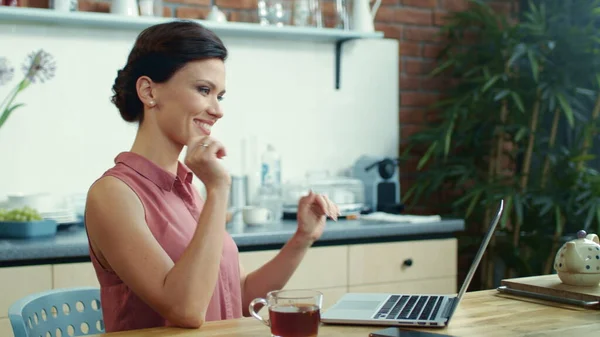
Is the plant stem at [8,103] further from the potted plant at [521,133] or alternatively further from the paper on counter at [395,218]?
the potted plant at [521,133]

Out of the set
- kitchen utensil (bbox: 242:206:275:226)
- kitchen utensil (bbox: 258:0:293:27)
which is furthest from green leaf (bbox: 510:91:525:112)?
kitchen utensil (bbox: 242:206:275:226)

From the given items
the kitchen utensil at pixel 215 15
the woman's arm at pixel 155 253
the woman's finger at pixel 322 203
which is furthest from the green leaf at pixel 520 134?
the woman's arm at pixel 155 253

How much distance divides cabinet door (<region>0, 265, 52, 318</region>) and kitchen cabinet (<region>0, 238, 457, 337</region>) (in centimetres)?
8

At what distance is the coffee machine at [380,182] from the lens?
3.75 meters

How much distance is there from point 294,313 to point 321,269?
1.79 m

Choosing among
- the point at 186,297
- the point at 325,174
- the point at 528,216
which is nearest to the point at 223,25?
the point at 325,174

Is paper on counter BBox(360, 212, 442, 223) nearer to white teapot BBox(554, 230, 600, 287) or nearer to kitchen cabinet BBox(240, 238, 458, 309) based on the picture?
kitchen cabinet BBox(240, 238, 458, 309)

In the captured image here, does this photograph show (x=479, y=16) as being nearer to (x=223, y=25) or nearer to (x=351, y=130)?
(x=351, y=130)

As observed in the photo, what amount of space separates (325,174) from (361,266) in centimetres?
73

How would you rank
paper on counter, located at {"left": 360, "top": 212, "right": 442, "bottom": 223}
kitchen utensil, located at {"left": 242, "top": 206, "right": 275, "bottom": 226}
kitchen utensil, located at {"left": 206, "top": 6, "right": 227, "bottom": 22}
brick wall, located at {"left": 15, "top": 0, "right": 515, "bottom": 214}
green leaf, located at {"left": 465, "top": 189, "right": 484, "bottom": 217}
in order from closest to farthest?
kitchen utensil, located at {"left": 242, "top": 206, "right": 275, "bottom": 226}
paper on counter, located at {"left": 360, "top": 212, "right": 442, "bottom": 223}
kitchen utensil, located at {"left": 206, "top": 6, "right": 227, "bottom": 22}
green leaf, located at {"left": 465, "top": 189, "right": 484, "bottom": 217}
brick wall, located at {"left": 15, "top": 0, "right": 515, "bottom": 214}

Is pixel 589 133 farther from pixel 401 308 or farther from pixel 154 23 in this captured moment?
pixel 401 308

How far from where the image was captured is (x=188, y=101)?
1.83 meters

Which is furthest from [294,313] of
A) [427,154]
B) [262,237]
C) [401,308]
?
[427,154]

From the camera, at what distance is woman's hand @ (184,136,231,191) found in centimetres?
164
